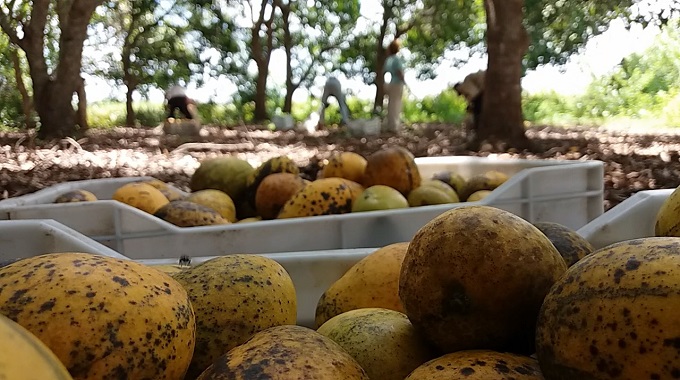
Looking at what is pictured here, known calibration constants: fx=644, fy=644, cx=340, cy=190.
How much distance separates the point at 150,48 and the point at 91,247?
22922 millimetres

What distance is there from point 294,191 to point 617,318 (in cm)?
274

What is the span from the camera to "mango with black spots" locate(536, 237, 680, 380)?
3.00 feet

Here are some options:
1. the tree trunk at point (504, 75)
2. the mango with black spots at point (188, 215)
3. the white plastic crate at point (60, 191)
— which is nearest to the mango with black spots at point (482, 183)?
the mango with black spots at point (188, 215)

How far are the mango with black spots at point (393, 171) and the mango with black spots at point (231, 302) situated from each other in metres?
2.13

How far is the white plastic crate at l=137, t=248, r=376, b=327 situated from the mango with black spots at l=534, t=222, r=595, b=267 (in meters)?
0.67

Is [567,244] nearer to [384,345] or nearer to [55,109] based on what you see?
[384,345]

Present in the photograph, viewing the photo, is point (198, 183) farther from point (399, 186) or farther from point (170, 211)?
point (399, 186)

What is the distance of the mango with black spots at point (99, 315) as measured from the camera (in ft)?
3.30

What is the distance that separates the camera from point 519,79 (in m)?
7.82

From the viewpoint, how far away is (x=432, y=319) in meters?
1.23

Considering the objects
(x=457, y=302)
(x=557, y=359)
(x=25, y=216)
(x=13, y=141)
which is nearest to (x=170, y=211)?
(x=25, y=216)

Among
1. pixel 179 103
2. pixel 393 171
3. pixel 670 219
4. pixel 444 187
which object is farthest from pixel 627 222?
pixel 179 103

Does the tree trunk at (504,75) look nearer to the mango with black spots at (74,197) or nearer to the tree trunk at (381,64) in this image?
the mango with black spots at (74,197)

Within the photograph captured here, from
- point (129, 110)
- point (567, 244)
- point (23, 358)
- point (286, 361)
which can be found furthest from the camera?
point (129, 110)
